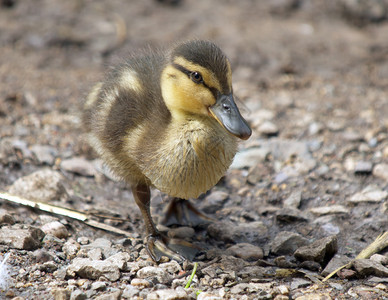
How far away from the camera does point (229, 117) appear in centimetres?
276

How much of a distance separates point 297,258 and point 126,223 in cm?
116

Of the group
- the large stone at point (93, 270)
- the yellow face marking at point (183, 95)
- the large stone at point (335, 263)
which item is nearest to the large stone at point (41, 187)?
the large stone at point (93, 270)

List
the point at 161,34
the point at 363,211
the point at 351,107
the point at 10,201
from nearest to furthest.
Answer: the point at 10,201 → the point at 363,211 → the point at 351,107 → the point at 161,34

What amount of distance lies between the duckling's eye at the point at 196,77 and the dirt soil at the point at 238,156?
105cm

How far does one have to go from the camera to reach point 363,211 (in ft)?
11.5

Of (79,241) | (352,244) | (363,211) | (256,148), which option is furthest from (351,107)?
(79,241)

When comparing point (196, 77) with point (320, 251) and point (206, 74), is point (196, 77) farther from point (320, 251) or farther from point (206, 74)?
point (320, 251)

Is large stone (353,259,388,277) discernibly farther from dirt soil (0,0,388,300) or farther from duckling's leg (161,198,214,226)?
duckling's leg (161,198,214,226)

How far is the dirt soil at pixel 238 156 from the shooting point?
9.05ft

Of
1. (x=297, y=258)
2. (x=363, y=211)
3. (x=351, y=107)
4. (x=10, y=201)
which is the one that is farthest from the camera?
(x=351, y=107)

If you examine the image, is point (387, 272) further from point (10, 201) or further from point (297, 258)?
point (10, 201)

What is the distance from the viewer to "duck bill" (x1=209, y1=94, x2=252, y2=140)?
Result: 2.71 m

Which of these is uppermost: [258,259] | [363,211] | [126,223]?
[363,211]

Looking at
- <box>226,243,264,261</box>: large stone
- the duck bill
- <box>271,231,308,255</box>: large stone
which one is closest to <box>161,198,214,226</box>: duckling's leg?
<box>226,243,264,261</box>: large stone
